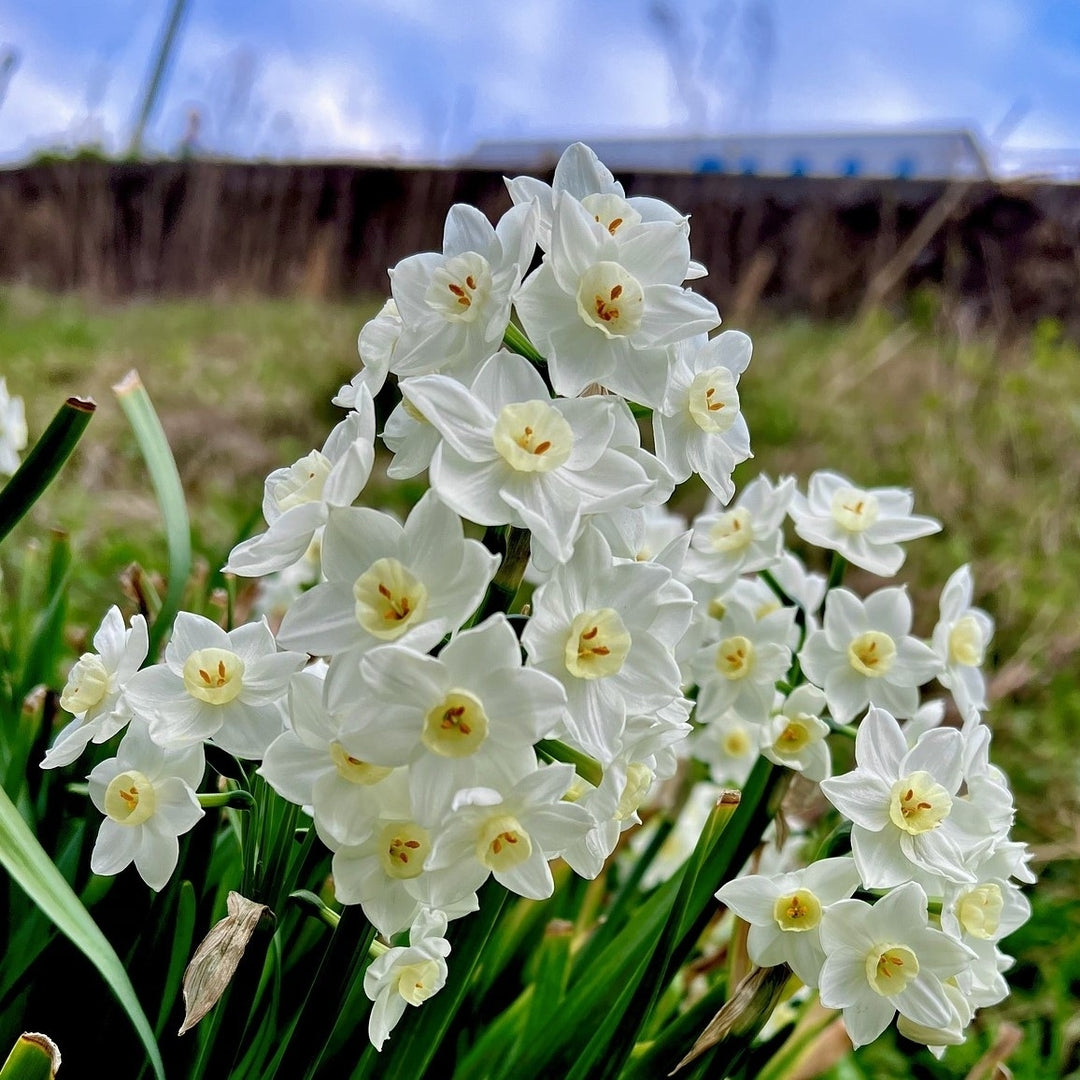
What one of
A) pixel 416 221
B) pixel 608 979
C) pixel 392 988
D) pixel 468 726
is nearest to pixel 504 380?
pixel 468 726

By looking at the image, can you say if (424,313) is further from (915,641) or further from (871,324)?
(871,324)

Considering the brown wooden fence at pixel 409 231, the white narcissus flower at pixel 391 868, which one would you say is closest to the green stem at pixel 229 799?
the white narcissus flower at pixel 391 868

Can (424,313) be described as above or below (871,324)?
above

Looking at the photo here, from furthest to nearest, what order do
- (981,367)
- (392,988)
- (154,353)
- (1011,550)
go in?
(154,353), (981,367), (1011,550), (392,988)

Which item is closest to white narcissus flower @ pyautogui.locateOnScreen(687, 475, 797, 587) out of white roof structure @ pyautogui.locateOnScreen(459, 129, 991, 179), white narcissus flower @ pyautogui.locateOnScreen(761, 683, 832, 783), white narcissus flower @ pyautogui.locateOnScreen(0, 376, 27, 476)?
white narcissus flower @ pyautogui.locateOnScreen(761, 683, 832, 783)

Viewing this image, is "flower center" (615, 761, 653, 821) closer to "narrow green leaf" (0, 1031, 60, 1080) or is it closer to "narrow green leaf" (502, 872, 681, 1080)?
"narrow green leaf" (502, 872, 681, 1080)

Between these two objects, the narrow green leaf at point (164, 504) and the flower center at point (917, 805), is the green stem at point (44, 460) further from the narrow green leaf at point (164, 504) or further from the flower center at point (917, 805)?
the flower center at point (917, 805)
